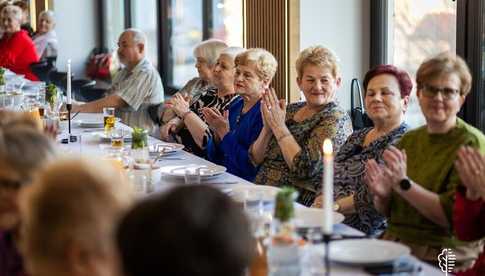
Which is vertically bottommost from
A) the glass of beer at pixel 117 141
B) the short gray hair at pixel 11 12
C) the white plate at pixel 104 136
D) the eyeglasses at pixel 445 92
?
the white plate at pixel 104 136

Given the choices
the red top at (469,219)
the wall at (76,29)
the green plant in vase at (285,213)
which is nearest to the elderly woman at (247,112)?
the red top at (469,219)

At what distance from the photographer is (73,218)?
5.32 feet

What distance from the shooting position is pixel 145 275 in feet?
4.44

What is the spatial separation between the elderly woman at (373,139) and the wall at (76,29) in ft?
29.9

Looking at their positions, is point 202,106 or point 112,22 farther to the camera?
point 112,22

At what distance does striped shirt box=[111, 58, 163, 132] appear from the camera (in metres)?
6.99

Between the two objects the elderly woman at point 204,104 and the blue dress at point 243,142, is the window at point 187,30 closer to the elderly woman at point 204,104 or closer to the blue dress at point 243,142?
the elderly woman at point 204,104

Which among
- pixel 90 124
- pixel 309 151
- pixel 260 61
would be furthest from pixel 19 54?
pixel 309 151

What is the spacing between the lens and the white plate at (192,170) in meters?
4.00

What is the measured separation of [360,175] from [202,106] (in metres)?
1.84

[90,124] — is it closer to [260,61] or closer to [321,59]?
[260,61]

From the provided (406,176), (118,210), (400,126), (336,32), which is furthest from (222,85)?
(118,210)

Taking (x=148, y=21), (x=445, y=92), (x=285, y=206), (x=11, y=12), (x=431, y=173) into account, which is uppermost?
(x=11, y=12)

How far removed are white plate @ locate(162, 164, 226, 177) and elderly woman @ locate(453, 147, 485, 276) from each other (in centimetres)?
131
